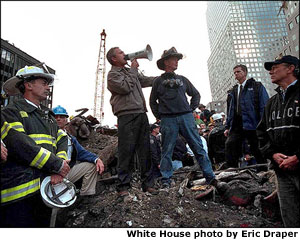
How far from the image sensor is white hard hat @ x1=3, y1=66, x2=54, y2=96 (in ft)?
7.50

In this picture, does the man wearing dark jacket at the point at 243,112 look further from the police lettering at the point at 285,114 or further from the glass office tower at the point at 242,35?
the glass office tower at the point at 242,35

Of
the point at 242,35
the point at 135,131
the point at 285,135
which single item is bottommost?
the point at 285,135

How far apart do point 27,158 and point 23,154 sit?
0.05 m

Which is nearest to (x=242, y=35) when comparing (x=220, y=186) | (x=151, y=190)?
(x=220, y=186)

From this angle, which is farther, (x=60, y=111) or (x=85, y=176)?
(x=60, y=111)

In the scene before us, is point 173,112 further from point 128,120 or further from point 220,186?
point 220,186

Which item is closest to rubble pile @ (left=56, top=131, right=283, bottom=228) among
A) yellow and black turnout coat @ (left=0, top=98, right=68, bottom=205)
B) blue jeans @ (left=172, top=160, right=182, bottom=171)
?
yellow and black turnout coat @ (left=0, top=98, right=68, bottom=205)

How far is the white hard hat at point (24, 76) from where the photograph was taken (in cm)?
229

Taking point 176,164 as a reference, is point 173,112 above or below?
above

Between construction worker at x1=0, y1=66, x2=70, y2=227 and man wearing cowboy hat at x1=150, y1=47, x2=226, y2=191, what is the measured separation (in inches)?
69.5

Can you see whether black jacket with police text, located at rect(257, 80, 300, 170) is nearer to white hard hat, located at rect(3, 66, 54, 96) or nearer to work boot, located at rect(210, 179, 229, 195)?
work boot, located at rect(210, 179, 229, 195)

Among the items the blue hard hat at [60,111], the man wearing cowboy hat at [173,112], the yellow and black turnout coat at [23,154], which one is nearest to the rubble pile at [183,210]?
the man wearing cowboy hat at [173,112]

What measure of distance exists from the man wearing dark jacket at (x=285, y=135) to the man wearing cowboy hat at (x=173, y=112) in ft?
3.93

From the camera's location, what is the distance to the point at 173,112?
349 centimetres
